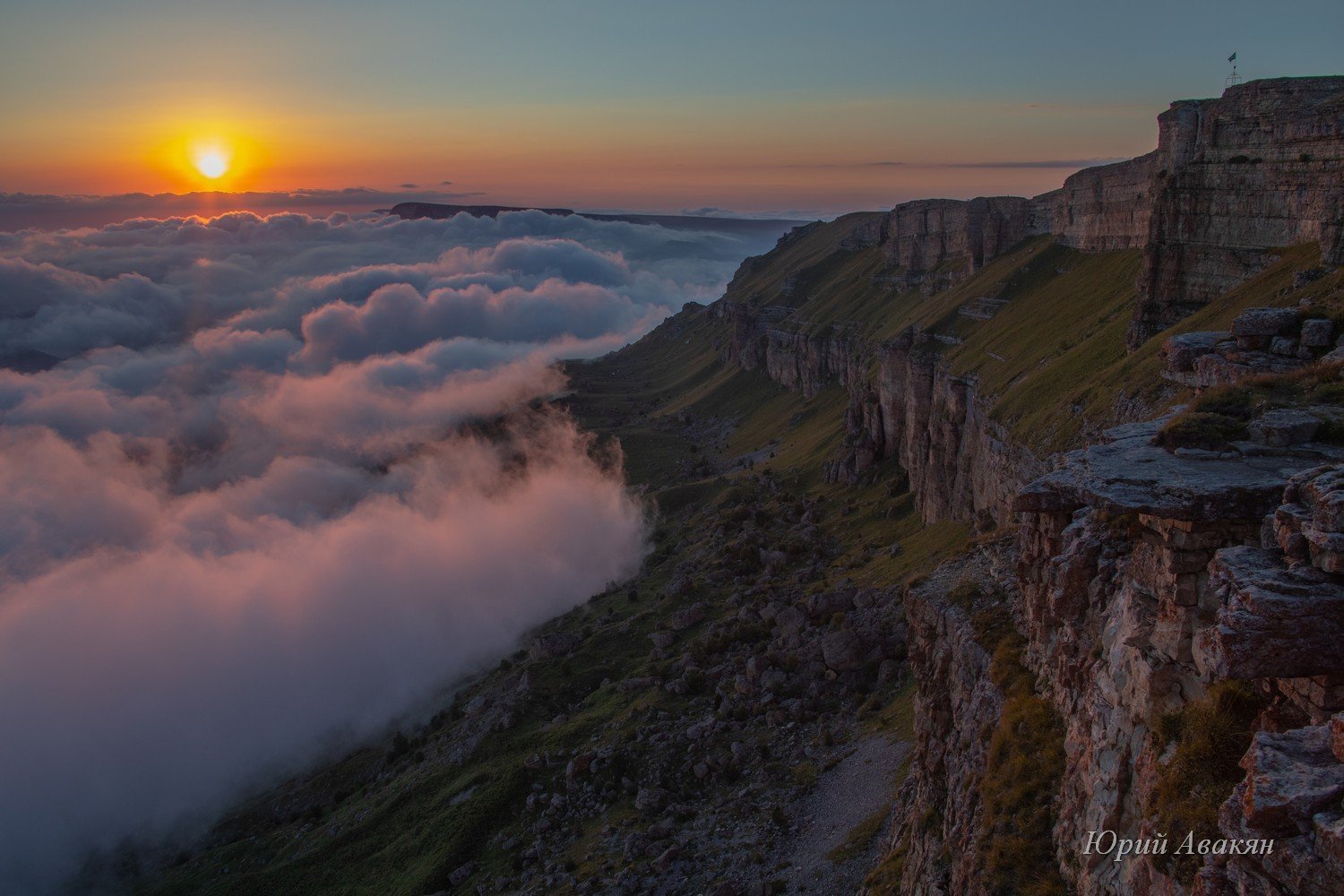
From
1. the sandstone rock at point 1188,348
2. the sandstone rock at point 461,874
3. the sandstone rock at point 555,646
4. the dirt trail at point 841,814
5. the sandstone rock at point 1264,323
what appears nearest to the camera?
the sandstone rock at point 1264,323

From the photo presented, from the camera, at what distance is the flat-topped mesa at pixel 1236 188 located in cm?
4828

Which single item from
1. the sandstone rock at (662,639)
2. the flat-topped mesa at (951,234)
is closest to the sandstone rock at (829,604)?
the sandstone rock at (662,639)

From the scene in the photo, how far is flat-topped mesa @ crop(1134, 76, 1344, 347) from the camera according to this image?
48281 mm

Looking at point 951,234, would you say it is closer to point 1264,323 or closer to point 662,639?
point 662,639

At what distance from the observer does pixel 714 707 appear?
61.6m

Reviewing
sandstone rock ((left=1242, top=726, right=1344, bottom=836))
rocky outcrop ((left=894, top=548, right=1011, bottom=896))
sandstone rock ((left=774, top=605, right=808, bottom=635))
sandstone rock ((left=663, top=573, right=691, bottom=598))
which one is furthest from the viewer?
sandstone rock ((left=663, top=573, right=691, bottom=598))

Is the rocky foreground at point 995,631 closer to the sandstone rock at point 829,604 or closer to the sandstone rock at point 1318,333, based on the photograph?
the sandstone rock at point 1318,333

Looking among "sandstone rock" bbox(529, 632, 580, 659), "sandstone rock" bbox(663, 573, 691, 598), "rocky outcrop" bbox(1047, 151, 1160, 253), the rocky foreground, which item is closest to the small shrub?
the rocky foreground

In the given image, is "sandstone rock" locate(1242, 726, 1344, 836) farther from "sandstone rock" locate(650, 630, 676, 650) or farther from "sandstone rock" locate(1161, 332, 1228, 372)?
"sandstone rock" locate(650, 630, 676, 650)

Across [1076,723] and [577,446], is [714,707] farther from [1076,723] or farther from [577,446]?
[577,446]

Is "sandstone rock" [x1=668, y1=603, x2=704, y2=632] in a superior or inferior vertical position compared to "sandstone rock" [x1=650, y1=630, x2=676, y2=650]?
superior

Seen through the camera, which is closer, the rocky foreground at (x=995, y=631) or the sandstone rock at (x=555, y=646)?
the rocky foreground at (x=995, y=631)

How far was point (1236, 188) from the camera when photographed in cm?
5400

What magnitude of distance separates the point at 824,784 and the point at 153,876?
7634cm
